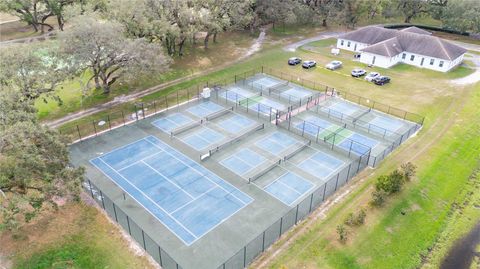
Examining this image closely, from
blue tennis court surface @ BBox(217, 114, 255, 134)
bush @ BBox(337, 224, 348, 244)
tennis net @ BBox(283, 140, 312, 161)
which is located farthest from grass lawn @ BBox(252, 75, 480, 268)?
blue tennis court surface @ BBox(217, 114, 255, 134)

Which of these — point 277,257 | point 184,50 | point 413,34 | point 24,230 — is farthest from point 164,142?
point 413,34

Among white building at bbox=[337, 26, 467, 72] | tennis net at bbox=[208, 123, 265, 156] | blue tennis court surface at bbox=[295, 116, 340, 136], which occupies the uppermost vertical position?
white building at bbox=[337, 26, 467, 72]

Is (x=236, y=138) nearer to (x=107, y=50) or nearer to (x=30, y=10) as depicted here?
(x=107, y=50)

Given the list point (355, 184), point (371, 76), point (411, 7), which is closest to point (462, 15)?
point (411, 7)

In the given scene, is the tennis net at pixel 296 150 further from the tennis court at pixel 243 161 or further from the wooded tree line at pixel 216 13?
the wooded tree line at pixel 216 13

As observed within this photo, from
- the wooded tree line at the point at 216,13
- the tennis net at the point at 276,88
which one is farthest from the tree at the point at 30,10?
the tennis net at the point at 276,88

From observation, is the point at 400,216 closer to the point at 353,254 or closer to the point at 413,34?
the point at 353,254

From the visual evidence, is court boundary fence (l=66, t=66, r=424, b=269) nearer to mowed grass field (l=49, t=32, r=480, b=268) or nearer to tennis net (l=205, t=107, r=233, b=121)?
mowed grass field (l=49, t=32, r=480, b=268)
